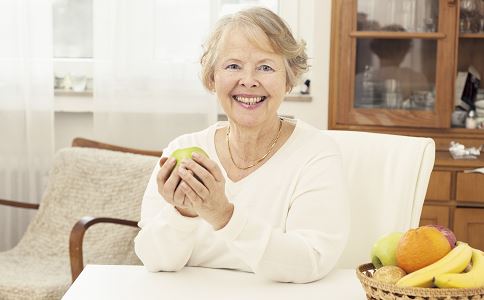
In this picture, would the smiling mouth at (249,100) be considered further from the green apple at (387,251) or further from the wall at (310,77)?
the wall at (310,77)

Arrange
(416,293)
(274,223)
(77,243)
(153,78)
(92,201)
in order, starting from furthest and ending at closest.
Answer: (153,78), (92,201), (77,243), (274,223), (416,293)

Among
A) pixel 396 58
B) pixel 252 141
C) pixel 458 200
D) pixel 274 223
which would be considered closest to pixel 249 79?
pixel 252 141

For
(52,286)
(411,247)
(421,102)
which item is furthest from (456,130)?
(411,247)

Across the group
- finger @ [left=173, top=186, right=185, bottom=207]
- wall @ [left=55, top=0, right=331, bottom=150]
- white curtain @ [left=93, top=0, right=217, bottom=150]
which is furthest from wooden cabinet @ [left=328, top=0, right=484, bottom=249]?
finger @ [left=173, top=186, right=185, bottom=207]

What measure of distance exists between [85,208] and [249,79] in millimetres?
1759

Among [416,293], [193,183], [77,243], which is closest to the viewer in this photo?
[416,293]

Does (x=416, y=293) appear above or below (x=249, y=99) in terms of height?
below

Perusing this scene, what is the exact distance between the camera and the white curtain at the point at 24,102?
3775mm

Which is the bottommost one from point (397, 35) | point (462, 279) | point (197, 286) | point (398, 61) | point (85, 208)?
point (85, 208)

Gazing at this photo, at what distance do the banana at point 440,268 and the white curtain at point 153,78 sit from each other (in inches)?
99.9

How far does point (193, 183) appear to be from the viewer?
60.1 inches

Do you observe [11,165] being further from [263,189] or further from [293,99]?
[263,189]

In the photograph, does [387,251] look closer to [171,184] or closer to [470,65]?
[171,184]

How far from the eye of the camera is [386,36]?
11.8ft
